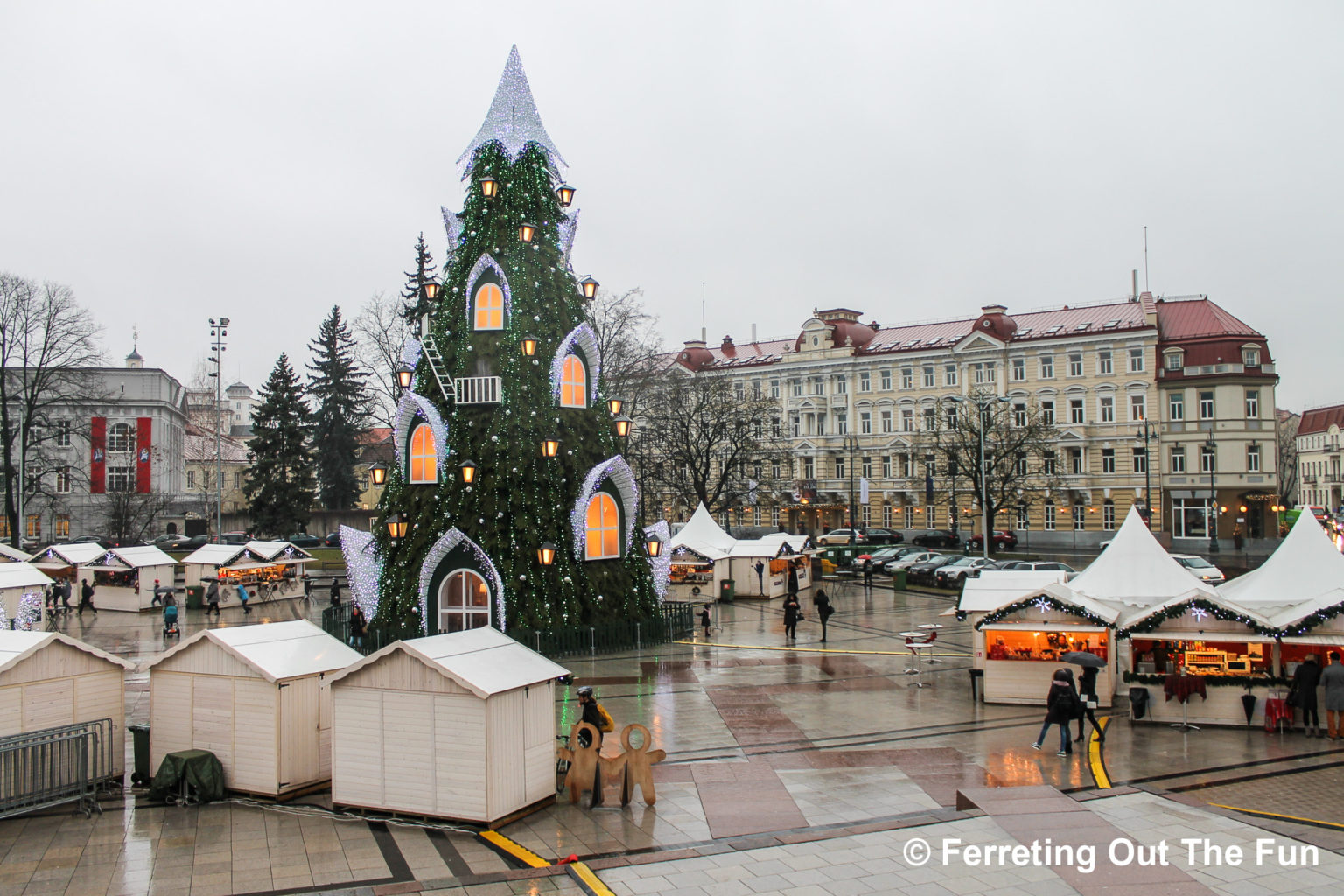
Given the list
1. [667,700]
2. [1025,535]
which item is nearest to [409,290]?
[1025,535]

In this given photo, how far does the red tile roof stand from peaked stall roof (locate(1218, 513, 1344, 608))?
106m

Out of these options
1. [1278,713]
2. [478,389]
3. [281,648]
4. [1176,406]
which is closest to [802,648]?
[478,389]

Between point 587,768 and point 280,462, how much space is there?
5475cm

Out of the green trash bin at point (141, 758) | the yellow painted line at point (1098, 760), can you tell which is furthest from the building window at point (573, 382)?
the yellow painted line at point (1098, 760)

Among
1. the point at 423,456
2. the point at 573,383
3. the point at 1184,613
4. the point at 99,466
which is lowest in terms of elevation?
the point at 1184,613

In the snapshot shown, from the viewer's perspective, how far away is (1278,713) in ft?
53.8

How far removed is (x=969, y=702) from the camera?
62.2 feet

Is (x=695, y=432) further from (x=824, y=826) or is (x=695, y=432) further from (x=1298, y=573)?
(x=824, y=826)

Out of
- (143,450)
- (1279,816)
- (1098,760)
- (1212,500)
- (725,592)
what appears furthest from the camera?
(143,450)

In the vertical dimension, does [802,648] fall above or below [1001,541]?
below

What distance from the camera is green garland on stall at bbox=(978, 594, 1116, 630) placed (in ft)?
60.5

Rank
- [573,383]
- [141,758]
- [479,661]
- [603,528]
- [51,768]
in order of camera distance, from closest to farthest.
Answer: [479,661]
[51,768]
[141,758]
[603,528]
[573,383]

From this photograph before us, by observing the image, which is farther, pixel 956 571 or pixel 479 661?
pixel 956 571

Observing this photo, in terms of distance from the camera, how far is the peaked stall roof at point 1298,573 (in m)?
18.6
